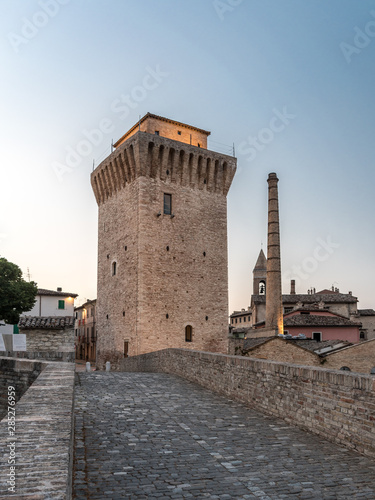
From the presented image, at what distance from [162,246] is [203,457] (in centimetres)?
1810

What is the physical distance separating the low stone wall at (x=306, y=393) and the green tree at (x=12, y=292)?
24133mm

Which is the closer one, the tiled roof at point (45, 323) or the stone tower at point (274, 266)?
the tiled roof at point (45, 323)

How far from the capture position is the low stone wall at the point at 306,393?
5316mm

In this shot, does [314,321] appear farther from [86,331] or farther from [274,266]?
[86,331]

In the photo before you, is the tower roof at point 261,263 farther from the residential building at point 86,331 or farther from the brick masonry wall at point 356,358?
the brick masonry wall at point 356,358

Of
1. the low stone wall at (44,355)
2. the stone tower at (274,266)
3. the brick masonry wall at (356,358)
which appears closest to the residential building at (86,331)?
the stone tower at (274,266)

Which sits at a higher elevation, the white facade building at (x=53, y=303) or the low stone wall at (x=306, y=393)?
the white facade building at (x=53, y=303)

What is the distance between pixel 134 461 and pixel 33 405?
4.45ft

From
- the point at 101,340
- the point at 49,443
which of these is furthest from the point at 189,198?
the point at 49,443

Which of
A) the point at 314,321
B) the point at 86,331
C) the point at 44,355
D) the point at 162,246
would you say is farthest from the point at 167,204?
the point at 86,331

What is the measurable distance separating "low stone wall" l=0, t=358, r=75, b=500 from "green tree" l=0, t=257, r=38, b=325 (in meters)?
28.3

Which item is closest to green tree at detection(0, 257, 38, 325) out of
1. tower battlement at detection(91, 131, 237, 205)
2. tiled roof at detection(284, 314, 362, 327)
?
tower battlement at detection(91, 131, 237, 205)

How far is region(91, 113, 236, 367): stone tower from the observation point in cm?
2236

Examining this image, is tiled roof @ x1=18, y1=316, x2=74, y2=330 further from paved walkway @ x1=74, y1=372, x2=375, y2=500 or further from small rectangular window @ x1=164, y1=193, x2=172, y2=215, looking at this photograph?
paved walkway @ x1=74, y1=372, x2=375, y2=500
